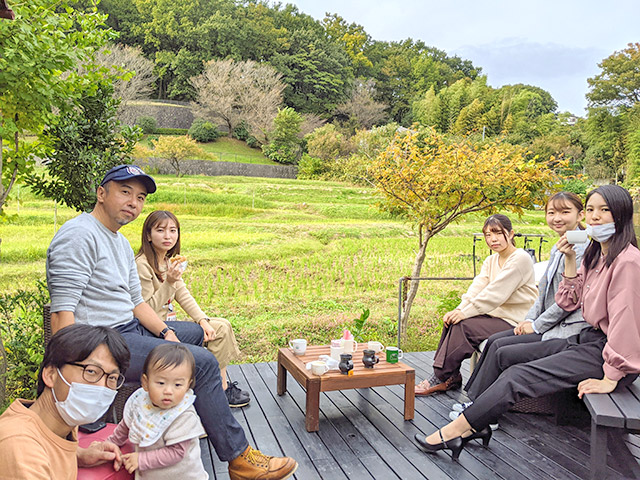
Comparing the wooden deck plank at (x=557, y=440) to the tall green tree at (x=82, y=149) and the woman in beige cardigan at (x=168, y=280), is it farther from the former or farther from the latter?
the tall green tree at (x=82, y=149)

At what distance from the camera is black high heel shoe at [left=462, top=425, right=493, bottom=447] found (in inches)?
82.5

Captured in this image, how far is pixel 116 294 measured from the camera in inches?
75.3

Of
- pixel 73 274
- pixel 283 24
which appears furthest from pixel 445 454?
pixel 283 24

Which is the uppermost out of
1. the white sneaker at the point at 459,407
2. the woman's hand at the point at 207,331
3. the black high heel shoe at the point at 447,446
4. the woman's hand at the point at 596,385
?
the woman's hand at the point at 596,385

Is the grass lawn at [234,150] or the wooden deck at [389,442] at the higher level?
the grass lawn at [234,150]

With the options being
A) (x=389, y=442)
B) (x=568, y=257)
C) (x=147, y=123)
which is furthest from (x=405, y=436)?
(x=147, y=123)

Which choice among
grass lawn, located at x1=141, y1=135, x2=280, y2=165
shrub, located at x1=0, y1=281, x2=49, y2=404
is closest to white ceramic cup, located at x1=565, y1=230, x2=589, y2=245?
shrub, located at x1=0, y1=281, x2=49, y2=404

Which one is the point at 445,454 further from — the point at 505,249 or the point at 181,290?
the point at 181,290

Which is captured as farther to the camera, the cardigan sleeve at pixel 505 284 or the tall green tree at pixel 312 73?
the tall green tree at pixel 312 73

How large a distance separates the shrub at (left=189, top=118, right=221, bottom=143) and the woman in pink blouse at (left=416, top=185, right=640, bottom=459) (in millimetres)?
19329

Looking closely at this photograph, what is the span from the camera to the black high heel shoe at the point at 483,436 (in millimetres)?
2095

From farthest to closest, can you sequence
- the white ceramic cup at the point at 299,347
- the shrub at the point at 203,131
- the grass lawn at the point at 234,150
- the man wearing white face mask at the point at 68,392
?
1. the shrub at the point at 203,131
2. the grass lawn at the point at 234,150
3. the white ceramic cup at the point at 299,347
4. the man wearing white face mask at the point at 68,392

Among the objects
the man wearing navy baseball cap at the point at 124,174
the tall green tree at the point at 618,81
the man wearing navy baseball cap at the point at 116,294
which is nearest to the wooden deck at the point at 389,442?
the man wearing navy baseball cap at the point at 116,294

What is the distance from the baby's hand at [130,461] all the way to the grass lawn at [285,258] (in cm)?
312
